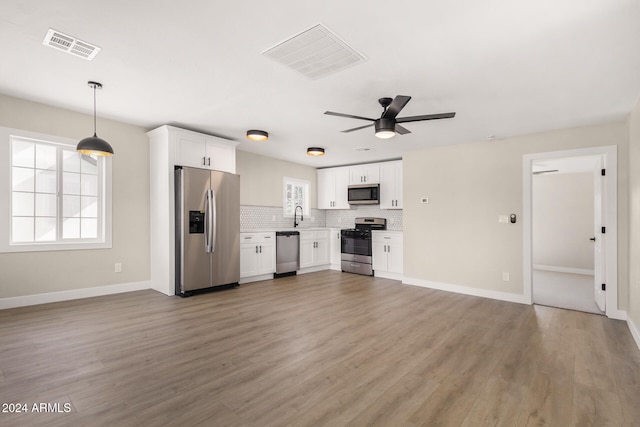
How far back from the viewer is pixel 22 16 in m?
2.16

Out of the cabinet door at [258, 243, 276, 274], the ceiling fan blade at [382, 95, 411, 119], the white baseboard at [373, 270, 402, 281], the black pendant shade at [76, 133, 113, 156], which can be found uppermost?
the ceiling fan blade at [382, 95, 411, 119]

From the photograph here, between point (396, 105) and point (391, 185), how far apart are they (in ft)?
11.9

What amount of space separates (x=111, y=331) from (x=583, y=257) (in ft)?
28.8

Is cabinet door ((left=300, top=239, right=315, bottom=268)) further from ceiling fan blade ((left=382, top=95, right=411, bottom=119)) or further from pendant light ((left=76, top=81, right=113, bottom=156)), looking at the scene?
pendant light ((left=76, top=81, right=113, bottom=156))

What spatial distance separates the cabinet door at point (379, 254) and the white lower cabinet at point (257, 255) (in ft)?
6.72

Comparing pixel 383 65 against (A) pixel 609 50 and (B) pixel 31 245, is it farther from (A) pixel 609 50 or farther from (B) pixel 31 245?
(B) pixel 31 245

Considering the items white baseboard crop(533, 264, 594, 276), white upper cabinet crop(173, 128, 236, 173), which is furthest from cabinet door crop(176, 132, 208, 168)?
white baseboard crop(533, 264, 594, 276)

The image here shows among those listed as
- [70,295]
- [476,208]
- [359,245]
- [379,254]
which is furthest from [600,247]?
[70,295]

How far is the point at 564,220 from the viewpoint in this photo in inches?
283

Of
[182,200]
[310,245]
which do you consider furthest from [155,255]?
[310,245]

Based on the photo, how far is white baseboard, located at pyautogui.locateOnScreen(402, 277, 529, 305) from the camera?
4.62 meters

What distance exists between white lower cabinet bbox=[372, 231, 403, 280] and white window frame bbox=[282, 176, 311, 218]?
1.96 m

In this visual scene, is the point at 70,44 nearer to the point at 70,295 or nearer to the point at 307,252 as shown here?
the point at 70,295

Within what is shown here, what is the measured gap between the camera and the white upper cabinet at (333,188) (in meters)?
7.34
